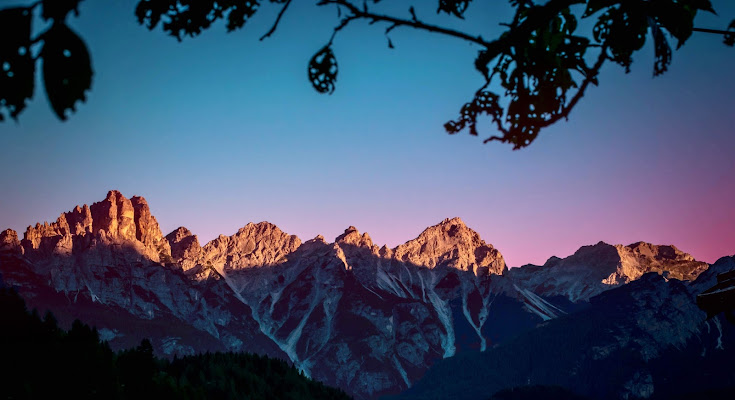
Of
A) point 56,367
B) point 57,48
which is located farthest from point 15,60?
point 56,367

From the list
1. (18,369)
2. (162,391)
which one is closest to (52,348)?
(18,369)

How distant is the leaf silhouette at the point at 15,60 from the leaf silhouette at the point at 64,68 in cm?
25

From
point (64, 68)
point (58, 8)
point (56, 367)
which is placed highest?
point (56, 367)

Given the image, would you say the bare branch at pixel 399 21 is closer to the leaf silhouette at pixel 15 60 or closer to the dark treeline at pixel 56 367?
the leaf silhouette at pixel 15 60

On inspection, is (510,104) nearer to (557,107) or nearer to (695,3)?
(557,107)

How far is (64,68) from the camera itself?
5.41 m

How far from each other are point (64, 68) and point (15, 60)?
1.98 feet

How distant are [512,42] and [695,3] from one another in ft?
9.57

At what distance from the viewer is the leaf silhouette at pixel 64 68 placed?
17.5ft

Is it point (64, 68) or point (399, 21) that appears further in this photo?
point (399, 21)

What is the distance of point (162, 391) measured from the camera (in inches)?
6014

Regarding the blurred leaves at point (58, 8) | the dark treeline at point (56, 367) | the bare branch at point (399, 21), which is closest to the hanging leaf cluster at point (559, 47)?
the bare branch at point (399, 21)

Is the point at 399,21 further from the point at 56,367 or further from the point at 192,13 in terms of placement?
the point at 56,367

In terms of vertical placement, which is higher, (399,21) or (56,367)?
(56,367)
